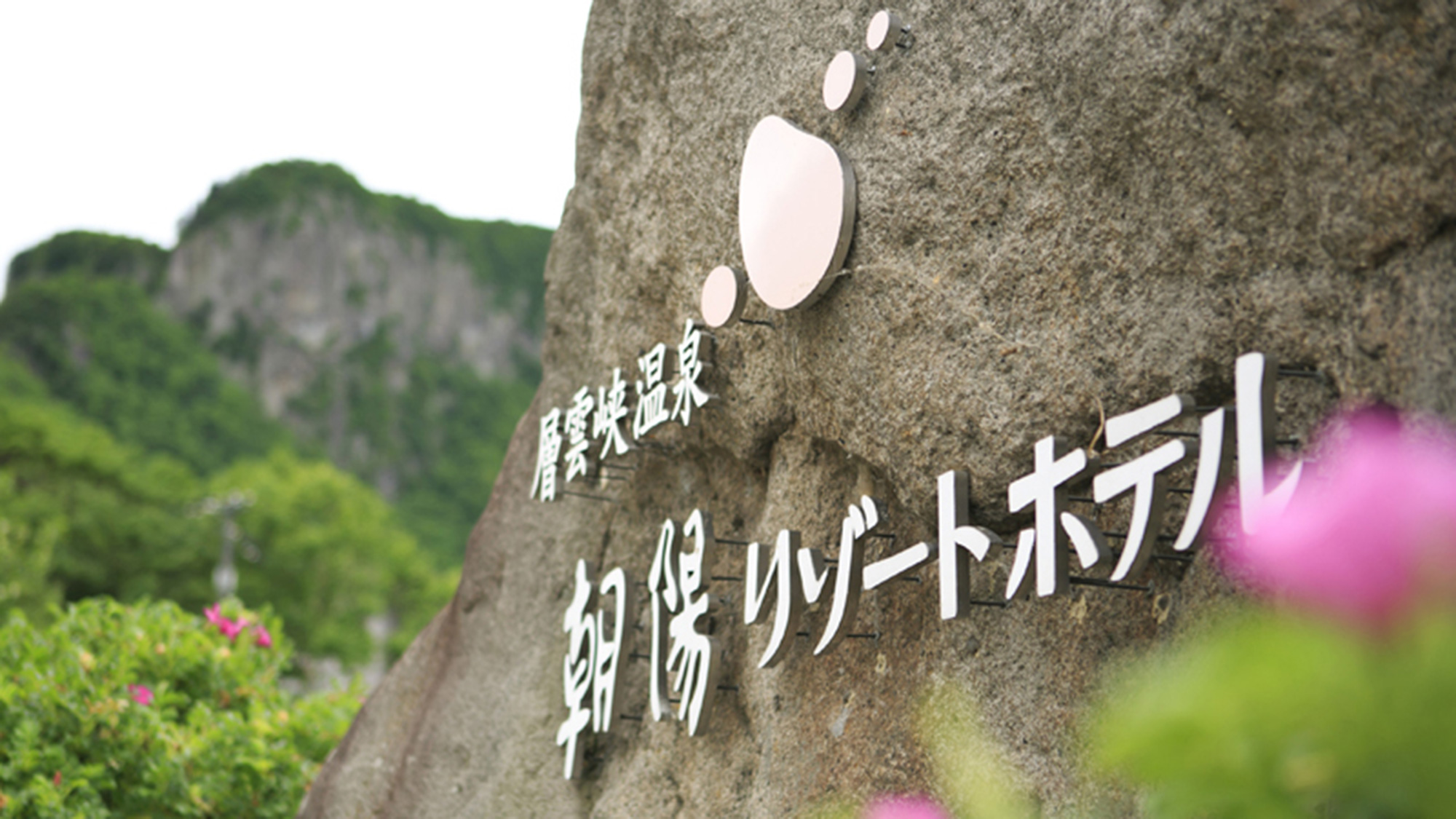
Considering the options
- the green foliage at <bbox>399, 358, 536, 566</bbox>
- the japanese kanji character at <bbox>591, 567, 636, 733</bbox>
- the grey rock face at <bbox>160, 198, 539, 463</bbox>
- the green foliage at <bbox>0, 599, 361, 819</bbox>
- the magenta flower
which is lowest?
the green foliage at <bbox>0, 599, 361, 819</bbox>

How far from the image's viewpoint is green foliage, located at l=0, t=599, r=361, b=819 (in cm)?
522

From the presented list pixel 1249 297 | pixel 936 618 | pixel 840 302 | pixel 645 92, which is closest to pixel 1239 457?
pixel 1249 297

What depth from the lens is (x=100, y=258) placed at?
52250mm

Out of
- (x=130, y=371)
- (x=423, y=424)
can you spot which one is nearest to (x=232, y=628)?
(x=130, y=371)

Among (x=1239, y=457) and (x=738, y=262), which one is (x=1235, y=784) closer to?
(x=1239, y=457)

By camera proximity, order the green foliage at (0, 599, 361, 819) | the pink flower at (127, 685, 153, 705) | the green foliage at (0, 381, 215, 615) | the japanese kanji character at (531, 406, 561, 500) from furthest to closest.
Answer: the green foliage at (0, 381, 215, 615) < the pink flower at (127, 685, 153, 705) < the green foliage at (0, 599, 361, 819) < the japanese kanji character at (531, 406, 561, 500)

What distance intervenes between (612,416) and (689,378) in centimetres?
71

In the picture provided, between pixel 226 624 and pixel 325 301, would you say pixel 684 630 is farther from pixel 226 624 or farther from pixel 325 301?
pixel 325 301

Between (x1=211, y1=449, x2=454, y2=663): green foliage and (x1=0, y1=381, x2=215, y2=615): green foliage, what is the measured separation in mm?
1816

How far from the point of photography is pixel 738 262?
381 cm

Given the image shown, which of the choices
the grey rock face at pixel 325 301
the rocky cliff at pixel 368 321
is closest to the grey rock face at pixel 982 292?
the rocky cliff at pixel 368 321

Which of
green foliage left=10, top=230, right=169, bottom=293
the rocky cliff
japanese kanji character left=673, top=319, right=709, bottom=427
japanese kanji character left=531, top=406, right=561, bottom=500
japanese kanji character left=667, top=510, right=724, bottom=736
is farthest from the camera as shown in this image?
green foliage left=10, top=230, right=169, bottom=293

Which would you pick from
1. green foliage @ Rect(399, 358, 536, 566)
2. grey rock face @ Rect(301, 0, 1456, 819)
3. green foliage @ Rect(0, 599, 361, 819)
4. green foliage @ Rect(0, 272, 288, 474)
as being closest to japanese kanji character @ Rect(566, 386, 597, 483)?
grey rock face @ Rect(301, 0, 1456, 819)

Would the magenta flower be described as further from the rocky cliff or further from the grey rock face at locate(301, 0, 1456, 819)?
the rocky cliff
